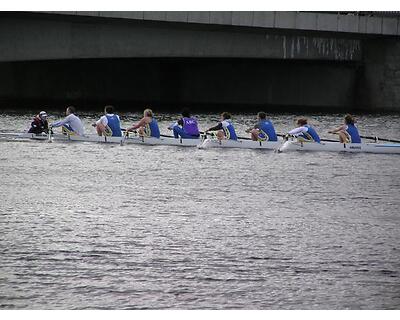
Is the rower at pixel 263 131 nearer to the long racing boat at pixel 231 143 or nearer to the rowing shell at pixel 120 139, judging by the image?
the long racing boat at pixel 231 143

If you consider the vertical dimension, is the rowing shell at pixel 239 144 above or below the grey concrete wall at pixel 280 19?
below

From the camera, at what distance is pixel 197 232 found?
24.3m

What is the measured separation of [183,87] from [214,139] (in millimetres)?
44525

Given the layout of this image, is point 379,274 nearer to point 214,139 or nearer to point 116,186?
point 116,186

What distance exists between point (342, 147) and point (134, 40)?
26383 mm

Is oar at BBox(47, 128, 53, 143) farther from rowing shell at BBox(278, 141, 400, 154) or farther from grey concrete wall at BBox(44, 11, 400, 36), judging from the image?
grey concrete wall at BBox(44, 11, 400, 36)

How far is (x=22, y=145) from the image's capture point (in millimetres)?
43719

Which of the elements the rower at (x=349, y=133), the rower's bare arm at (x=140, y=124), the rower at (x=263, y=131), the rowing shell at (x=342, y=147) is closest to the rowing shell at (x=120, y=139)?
the rower's bare arm at (x=140, y=124)

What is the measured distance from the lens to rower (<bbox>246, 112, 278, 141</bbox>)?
42469 millimetres

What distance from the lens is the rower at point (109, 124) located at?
Result: 143 ft

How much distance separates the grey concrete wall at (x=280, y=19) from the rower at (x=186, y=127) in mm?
16597

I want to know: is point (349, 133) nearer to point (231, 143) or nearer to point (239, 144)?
point (239, 144)

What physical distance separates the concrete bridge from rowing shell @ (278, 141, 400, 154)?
19.5 meters

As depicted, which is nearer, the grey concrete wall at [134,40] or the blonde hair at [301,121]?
the blonde hair at [301,121]
